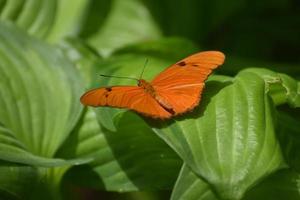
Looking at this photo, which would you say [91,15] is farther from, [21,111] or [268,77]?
[268,77]

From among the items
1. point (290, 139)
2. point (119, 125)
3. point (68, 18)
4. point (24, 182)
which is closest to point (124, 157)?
point (119, 125)

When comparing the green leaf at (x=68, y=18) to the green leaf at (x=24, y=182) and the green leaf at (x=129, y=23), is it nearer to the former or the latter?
the green leaf at (x=129, y=23)

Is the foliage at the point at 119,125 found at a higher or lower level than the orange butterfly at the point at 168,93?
lower

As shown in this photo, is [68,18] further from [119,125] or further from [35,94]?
[119,125]

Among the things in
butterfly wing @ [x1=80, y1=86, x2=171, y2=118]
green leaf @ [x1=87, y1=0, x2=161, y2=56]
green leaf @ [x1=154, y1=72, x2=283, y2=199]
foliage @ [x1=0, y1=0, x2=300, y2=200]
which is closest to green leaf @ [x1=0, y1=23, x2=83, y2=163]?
foliage @ [x1=0, y1=0, x2=300, y2=200]

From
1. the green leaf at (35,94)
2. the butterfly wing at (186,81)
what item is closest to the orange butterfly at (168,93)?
the butterfly wing at (186,81)

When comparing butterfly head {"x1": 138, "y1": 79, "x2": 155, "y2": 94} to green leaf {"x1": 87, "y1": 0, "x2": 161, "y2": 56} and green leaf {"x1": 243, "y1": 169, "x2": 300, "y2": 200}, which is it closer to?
green leaf {"x1": 243, "y1": 169, "x2": 300, "y2": 200}
